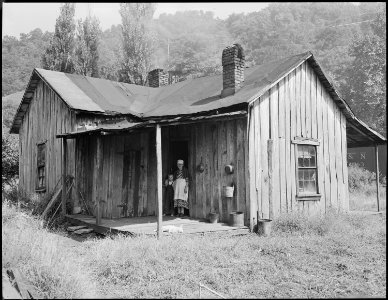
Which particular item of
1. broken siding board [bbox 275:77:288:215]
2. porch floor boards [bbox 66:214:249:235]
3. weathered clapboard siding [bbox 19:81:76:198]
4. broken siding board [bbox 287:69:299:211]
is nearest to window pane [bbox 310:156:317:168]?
broken siding board [bbox 287:69:299:211]

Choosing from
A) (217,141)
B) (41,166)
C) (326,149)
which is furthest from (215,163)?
(41,166)

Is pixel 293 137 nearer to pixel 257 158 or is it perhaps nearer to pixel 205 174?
pixel 257 158

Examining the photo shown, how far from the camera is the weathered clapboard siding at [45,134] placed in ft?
45.0

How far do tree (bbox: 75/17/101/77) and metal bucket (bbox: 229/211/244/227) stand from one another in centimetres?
2186

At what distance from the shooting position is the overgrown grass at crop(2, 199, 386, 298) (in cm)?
554

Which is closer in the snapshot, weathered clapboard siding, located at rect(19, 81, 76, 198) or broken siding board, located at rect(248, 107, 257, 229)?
broken siding board, located at rect(248, 107, 257, 229)

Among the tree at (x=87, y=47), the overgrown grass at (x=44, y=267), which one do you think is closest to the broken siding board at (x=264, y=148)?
the overgrown grass at (x=44, y=267)

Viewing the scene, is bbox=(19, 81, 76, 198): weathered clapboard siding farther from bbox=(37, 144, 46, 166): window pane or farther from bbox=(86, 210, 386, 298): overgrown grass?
bbox=(86, 210, 386, 298): overgrown grass

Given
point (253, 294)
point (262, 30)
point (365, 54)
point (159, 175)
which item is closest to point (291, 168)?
point (159, 175)

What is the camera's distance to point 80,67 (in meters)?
28.9

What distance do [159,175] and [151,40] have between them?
22.2m

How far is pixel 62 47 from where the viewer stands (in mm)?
28453

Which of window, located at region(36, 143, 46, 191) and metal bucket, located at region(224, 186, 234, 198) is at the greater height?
window, located at region(36, 143, 46, 191)

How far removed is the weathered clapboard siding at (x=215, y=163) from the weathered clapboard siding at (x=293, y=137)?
407 millimetres
